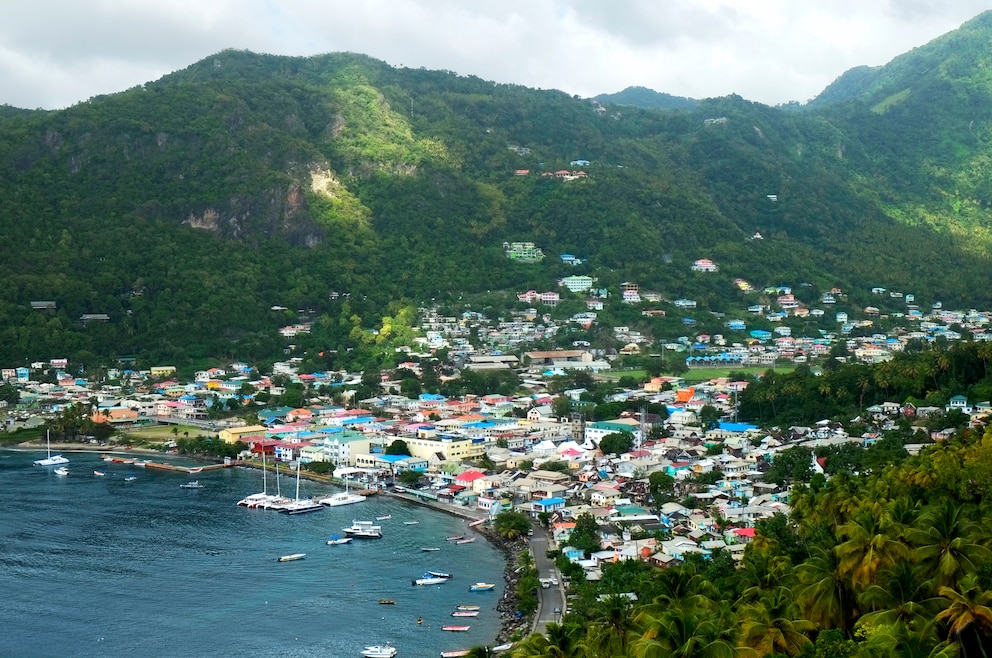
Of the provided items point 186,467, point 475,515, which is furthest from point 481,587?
point 186,467

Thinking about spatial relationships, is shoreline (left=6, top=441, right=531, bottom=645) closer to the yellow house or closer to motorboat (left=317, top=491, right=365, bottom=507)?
motorboat (left=317, top=491, right=365, bottom=507)

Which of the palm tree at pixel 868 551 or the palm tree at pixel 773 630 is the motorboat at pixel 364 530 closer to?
the palm tree at pixel 868 551

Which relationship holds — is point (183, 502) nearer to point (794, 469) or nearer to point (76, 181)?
point (794, 469)

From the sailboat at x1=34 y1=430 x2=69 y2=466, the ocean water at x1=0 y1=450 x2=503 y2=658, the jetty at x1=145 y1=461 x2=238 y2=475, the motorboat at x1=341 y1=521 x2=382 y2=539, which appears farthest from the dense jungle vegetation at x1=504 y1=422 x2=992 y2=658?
the sailboat at x1=34 y1=430 x2=69 y2=466

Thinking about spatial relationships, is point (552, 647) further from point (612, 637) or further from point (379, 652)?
point (379, 652)

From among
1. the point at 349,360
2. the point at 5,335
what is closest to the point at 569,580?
the point at 349,360

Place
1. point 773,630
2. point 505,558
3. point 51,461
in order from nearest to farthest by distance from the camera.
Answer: point 773,630
point 505,558
point 51,461
